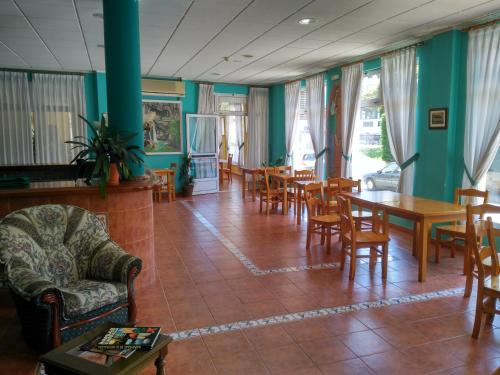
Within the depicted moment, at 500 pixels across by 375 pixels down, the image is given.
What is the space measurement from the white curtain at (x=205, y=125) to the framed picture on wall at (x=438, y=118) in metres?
5.71

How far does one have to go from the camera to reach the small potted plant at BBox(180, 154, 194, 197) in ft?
31.5

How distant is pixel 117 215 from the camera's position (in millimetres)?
3742

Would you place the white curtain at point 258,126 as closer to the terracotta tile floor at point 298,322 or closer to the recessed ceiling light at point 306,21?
the terracotta tile floor at point 298,322

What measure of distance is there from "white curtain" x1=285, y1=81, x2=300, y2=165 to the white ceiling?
1728 millimetres

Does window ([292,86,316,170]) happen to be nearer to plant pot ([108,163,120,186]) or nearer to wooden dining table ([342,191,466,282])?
wooden dining table ([342,191,466,282])

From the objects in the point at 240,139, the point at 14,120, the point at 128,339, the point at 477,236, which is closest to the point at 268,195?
the point at 477,236

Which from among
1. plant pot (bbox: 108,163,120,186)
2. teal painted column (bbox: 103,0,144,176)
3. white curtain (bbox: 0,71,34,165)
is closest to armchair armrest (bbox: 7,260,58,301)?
plant pot (bbox: 108,163,120,186)

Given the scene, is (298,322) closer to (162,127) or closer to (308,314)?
(308,314)

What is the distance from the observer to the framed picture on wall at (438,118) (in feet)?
17.6

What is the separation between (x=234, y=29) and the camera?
517cm

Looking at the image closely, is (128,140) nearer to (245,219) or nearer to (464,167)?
(245,219)

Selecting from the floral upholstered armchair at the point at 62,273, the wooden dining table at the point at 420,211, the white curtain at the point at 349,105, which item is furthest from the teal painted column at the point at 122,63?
the white curtain at the point at 349,105

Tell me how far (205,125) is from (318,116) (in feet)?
9.84

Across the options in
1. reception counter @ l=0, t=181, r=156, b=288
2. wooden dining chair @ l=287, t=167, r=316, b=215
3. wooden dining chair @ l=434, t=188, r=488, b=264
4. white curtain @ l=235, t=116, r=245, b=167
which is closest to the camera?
reception counter @ l=0, t=181, r=156, b=288
